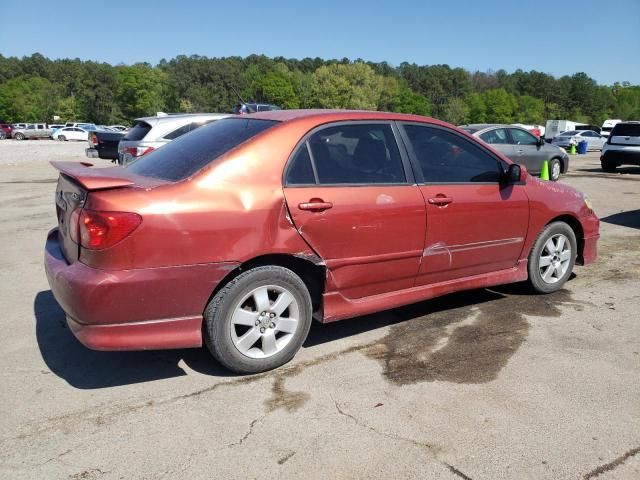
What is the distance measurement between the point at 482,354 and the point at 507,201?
4.56ft

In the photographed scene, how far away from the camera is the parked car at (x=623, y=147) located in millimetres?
17406

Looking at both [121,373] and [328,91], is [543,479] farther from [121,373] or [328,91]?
[328,91]

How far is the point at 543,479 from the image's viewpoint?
2.46 m

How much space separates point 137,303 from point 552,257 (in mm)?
3710

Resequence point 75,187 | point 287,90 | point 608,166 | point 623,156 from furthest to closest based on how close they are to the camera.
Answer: point 287,90 < point 608,166 < point 623,156 < point 75,187

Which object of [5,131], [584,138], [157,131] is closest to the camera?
[157,131]

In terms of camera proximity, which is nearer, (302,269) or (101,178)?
(101,178)

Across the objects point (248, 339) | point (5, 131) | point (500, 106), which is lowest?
point (248, 339)

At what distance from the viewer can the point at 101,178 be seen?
10.3ft

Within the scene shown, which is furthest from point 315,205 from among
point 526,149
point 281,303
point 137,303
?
point 526,149

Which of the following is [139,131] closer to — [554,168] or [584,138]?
[554,168]

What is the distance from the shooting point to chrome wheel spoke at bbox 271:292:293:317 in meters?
3.45

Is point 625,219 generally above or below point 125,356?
above

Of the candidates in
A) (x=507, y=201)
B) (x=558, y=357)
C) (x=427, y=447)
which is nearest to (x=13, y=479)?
(x=427, y=447)
